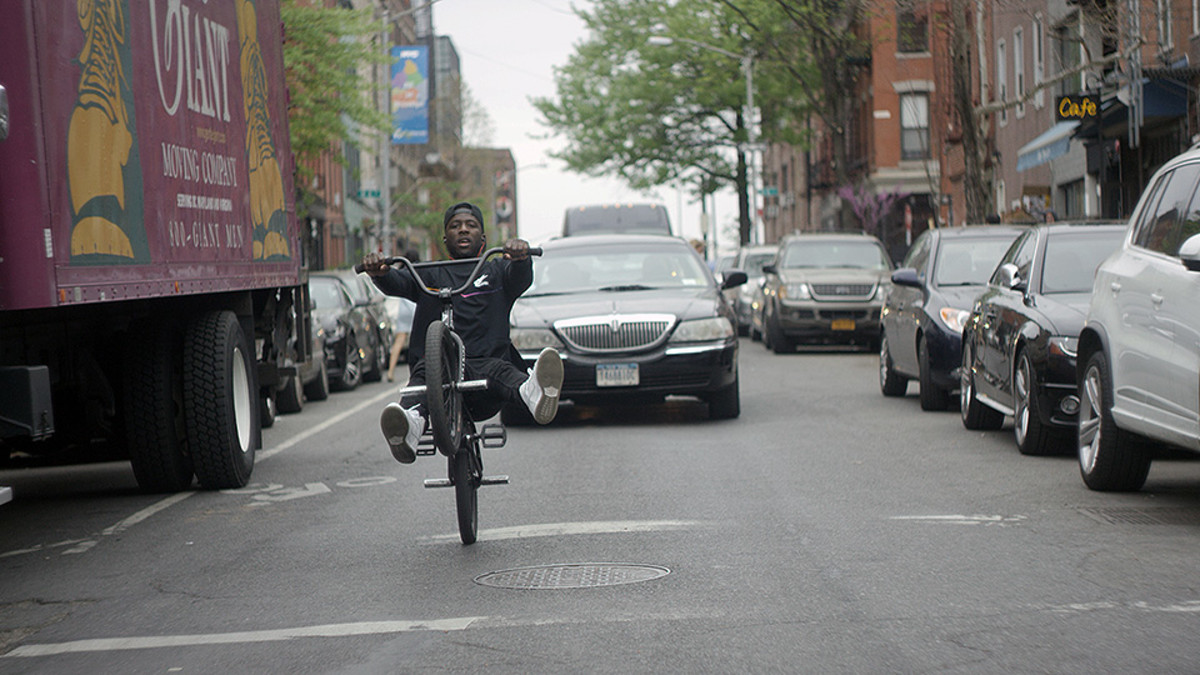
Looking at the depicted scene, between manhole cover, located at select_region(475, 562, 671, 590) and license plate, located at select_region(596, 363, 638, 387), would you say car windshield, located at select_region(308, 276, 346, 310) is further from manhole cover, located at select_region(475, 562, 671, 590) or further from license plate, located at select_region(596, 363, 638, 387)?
manhole cover, located at select_region(475, 562, 671, 590)

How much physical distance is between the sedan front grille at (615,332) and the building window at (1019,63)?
80.8 ft

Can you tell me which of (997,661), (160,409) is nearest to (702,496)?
(160,409)

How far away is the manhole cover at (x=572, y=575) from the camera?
6.91m

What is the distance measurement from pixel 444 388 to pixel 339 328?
12949mm

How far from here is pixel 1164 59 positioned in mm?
23453

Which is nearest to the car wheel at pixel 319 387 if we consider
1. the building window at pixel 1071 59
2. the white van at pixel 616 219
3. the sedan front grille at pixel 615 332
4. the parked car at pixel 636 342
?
the parked car at pixel 636 342

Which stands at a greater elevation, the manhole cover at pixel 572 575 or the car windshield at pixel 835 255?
the car windshield at pixel 835 255

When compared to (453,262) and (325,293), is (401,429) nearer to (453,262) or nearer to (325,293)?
→ (453,262)

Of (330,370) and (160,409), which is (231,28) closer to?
(160,409)

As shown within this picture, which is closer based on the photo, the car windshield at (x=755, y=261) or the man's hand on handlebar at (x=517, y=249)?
the man's hand on handlebar at (x=517, y=249)

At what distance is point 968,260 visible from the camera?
15430mm

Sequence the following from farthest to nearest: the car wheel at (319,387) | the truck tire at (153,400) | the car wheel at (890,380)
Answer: the car wheel at (319,387), the car wheel at (890,380), the truck tire at (153,400)

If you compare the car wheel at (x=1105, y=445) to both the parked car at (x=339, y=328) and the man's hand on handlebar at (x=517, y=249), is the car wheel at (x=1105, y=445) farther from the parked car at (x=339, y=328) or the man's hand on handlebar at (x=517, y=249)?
the parked car at (x=339, y=328)

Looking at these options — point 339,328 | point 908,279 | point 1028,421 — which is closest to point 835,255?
point 339,328
